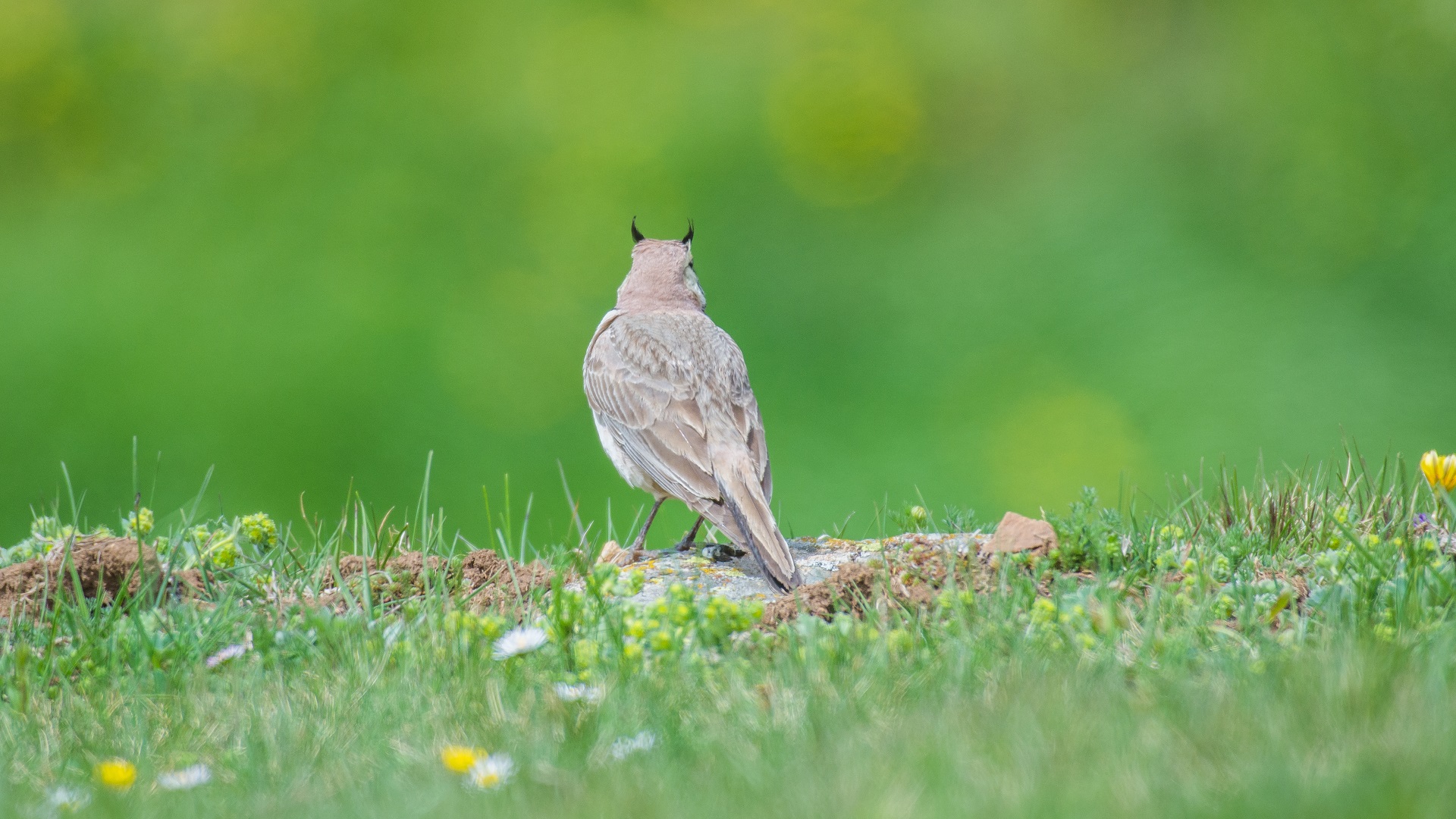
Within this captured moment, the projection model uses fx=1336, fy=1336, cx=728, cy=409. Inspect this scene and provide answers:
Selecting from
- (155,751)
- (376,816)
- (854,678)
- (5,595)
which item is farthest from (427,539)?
(376,816)

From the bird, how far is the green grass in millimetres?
570

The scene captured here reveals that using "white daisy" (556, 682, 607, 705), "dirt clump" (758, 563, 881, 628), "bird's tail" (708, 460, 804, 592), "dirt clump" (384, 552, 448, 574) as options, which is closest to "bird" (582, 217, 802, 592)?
"bird's tail" (708, 460, 804, 592)

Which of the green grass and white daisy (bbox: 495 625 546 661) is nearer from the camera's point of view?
the green grass

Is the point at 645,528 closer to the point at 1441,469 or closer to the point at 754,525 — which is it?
the point at 754,525

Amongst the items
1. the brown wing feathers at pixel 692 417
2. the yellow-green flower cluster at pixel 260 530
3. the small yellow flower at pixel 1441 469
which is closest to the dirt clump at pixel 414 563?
the yellow-green flower cluster at pixel 260 530

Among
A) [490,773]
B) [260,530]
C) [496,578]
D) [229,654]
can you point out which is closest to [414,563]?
[496,578]

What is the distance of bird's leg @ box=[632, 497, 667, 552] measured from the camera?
4984 mm

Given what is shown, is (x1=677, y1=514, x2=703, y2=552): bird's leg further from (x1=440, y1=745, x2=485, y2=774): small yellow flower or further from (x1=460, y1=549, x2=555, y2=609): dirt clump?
(x1=440, y1=745, x2=485, y2=774): small yellow flower

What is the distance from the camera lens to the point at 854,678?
9.93 ft

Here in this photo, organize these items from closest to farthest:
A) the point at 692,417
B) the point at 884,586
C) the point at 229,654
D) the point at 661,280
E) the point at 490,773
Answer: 1. the point at 490,773
2. the point at 229,654
3. the point at 884,586
4. the point at 692,417
5. the point at 661,280

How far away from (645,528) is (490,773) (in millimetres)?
2655

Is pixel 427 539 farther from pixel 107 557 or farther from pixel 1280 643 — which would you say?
pixel 1280 643

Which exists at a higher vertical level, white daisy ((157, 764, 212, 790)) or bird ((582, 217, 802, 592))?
bird ((582, 217, 802, 592))

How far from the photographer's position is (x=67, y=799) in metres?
2.55
